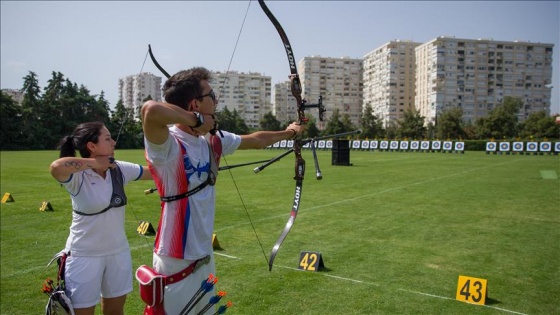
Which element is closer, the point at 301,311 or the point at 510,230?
the point at 301,311

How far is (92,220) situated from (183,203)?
1011 millimetres

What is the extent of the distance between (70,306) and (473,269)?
197 inches

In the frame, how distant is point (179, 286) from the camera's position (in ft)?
7.91

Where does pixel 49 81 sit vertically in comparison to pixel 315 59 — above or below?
below

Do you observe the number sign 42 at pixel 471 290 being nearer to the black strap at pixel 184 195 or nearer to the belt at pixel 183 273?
the belt at pixel 183 273

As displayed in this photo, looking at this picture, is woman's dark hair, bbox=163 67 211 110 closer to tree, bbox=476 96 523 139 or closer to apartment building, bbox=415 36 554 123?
tree, bbox=476 96 523 139

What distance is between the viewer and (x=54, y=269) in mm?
5797

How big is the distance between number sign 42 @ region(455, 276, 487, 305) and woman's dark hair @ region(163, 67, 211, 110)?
388 centimetres

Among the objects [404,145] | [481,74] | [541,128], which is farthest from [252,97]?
[541,128]

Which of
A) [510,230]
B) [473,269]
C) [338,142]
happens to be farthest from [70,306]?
Result: [338,142]

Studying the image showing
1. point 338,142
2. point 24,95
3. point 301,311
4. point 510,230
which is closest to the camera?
point 301,311

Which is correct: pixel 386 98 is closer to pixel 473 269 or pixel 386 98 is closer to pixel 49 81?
pixel 49 81

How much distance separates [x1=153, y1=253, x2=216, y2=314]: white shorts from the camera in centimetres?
239

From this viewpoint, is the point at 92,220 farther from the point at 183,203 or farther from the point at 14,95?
the point at 14,95
